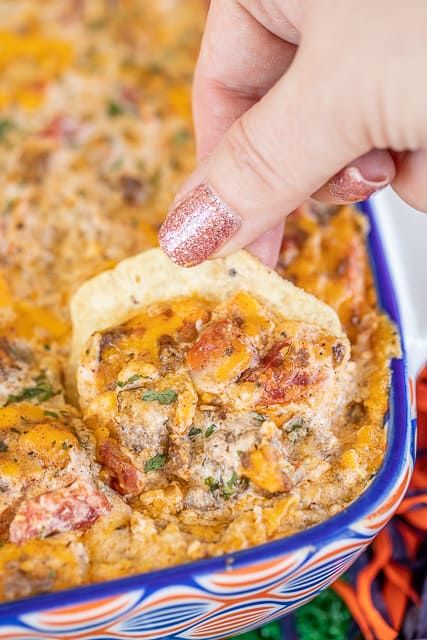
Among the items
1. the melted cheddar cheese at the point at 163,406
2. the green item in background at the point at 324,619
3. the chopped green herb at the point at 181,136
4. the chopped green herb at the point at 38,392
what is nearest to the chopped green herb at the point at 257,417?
the melted cheddar cheese at the point at 163,406

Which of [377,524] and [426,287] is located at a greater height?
[426,287]

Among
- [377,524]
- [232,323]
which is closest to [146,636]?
[377,524]

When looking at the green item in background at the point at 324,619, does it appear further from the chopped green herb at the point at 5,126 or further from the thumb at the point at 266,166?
the chopped green herb at the point at 5,126

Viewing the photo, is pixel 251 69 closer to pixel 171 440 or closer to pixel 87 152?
pixel 87 152

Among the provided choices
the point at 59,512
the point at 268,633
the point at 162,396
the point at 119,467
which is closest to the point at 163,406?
the point at 162,396

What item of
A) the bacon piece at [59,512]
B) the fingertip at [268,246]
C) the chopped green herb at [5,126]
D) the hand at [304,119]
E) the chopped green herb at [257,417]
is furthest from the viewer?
the chopped green herb at [5,126]

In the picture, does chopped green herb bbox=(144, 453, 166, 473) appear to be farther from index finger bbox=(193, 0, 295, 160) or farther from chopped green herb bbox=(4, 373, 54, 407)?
index finger bbox=(193, 0, 295, 160)

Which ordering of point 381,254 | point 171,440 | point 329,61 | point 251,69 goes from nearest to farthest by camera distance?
1. point 329,61
2. point 171,440
3. point 251,69
4. point 381,254
